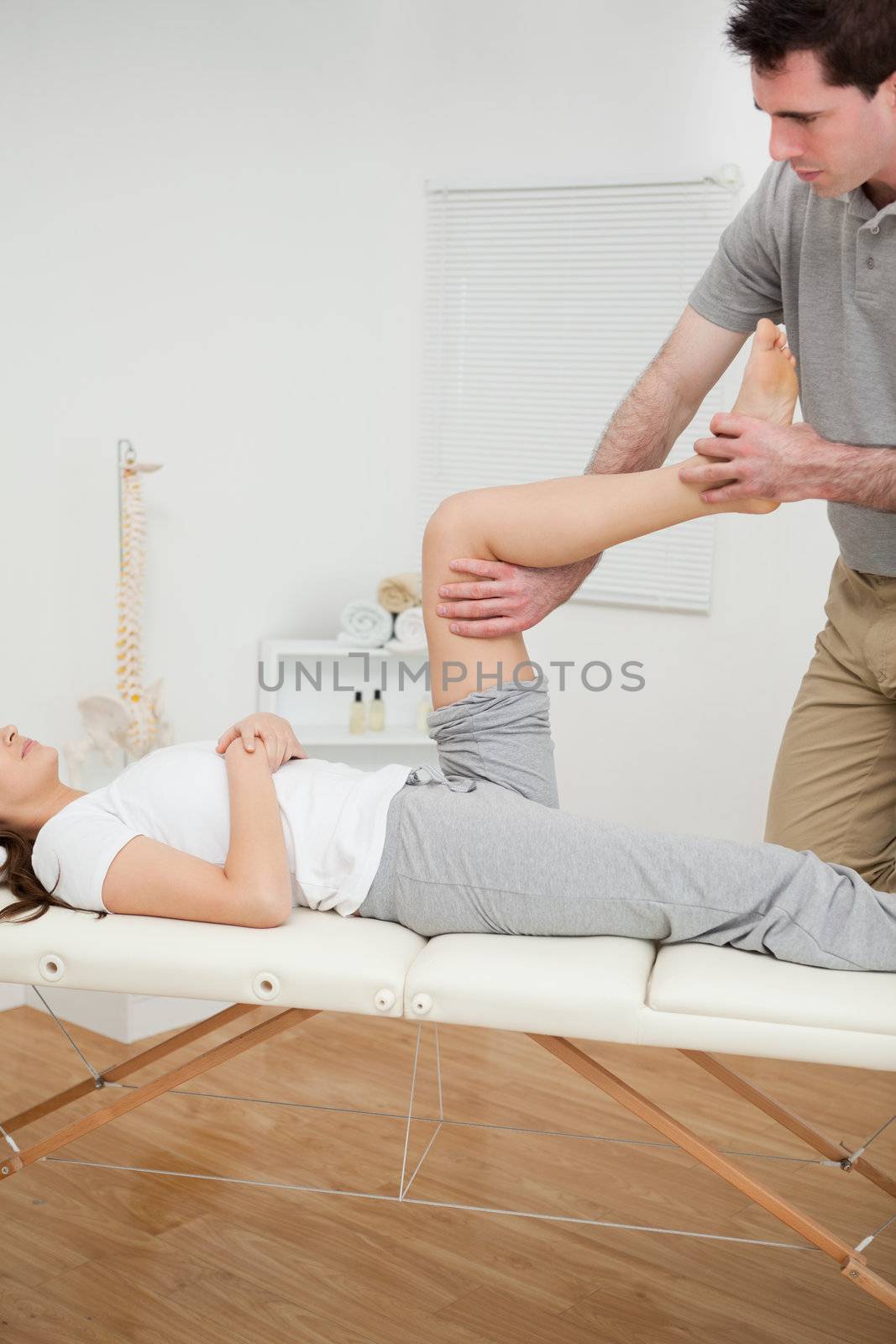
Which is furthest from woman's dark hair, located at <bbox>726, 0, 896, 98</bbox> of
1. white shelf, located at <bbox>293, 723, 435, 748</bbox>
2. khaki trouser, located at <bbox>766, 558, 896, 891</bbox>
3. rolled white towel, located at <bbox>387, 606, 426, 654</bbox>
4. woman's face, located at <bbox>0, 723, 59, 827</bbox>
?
white shelf, located at <bbox>293, 723, 435, 748</bbox>

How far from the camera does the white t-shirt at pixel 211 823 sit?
1.57m

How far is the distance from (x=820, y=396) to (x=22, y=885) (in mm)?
1267

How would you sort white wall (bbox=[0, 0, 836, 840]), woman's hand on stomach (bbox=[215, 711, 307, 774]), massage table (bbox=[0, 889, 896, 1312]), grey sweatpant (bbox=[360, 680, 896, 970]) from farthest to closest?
white wall (bbox=[0, 0, 836, 840]), woman's hand on stomach (bbox=[215, 711, 307, 774]), grey sweatpant (bbox=[360, 680, 896, 970]), massage table (bbox=[0, 889, 896, 1312])

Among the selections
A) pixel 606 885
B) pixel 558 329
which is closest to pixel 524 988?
pixel 606 885

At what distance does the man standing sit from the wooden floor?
2.04 ft

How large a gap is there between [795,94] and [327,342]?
2.12 meters

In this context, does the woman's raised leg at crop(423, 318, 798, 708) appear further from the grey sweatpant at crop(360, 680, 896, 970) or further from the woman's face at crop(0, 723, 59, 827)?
the woman's face at crop(0, 723, 59, 827)

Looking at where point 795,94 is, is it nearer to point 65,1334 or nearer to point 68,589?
point 65,1334

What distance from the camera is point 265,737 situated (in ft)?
5.62

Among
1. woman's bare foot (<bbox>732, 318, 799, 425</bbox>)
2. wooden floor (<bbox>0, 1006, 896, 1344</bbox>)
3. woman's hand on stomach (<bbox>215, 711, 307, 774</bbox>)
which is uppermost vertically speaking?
woman's bare foot (<bbox>732, 318, 799, 425</bbox>)

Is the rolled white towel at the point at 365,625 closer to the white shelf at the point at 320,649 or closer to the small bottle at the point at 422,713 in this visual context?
the white shelf at the point at 320,649

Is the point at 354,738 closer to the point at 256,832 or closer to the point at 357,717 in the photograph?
the point at 357,717

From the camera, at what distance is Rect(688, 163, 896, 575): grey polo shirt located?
1664 millimetres

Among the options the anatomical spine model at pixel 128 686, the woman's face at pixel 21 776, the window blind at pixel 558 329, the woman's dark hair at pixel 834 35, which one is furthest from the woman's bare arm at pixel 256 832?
the window blind at pixel 558 329
